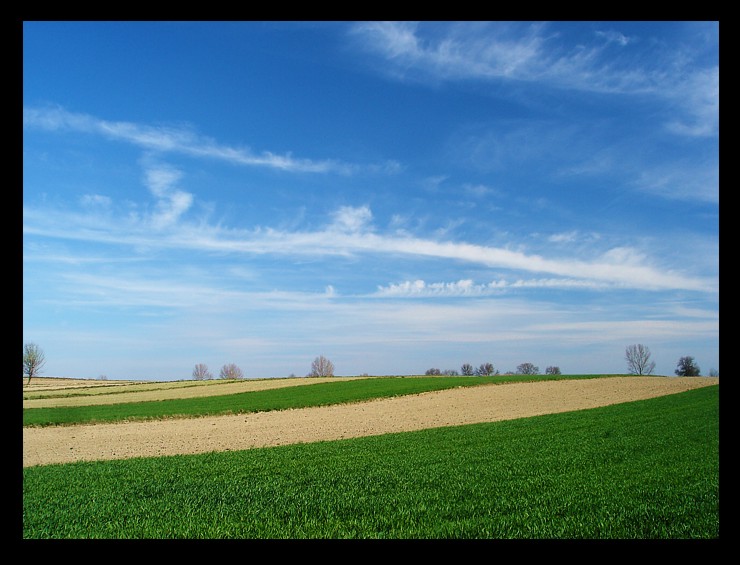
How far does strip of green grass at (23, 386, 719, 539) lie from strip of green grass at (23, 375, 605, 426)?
24.6 m

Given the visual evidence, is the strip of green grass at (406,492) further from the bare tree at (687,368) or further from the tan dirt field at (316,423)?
the bare tree at (687,368)

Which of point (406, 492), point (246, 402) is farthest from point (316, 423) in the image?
point (406, 492)

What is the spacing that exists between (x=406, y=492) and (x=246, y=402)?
4137 cm

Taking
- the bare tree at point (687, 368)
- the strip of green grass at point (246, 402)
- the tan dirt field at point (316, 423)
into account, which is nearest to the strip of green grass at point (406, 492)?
the tan dirt field at point (316, 423)

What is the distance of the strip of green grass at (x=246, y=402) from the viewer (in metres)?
Answer: 42.1

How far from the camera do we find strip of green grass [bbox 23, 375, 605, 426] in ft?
138

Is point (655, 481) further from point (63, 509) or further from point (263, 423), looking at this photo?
point (263, 423)

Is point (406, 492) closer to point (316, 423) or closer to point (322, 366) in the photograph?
point (316, 423)

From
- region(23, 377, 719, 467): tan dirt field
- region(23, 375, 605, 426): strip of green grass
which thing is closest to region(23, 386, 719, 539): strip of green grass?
region(23, 377, 719, 467): tan dirt field

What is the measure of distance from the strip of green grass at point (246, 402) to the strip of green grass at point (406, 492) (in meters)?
24.6

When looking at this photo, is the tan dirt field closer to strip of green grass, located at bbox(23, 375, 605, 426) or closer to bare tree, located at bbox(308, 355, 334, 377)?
strip of green grass, located at bbox(23, 375, 605, 426)

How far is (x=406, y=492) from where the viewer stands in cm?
1205
